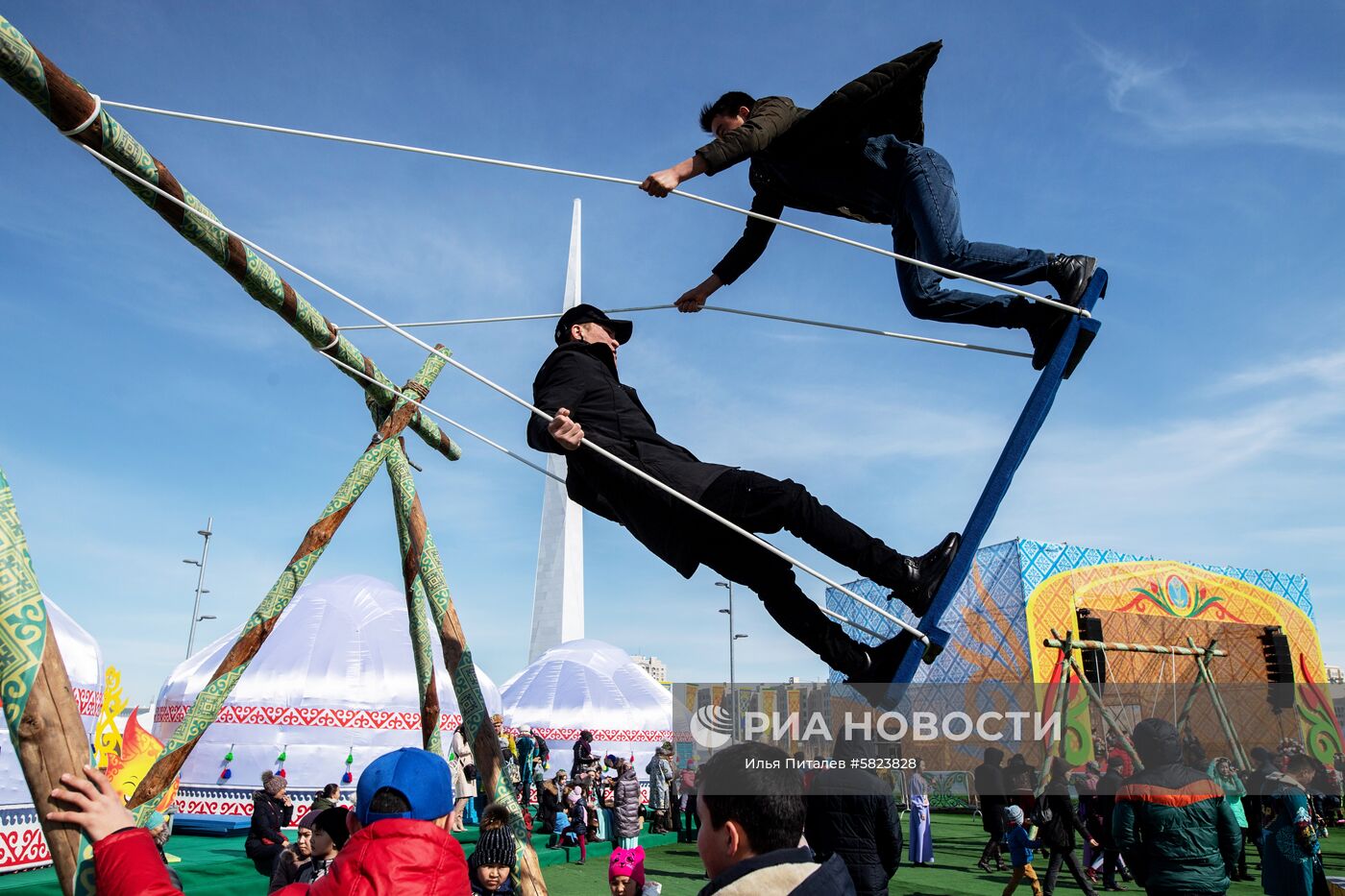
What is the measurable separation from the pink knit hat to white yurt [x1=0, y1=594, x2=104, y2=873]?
7.65m

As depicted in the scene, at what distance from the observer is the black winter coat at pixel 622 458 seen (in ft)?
12.4

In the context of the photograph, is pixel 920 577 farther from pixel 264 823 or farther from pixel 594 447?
pixel 264 823

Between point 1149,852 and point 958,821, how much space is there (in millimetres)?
17358

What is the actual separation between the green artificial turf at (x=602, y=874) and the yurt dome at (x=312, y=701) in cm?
164

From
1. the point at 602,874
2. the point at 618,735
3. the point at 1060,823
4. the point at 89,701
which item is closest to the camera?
the point at 1060,823

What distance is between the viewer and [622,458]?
3814 mm

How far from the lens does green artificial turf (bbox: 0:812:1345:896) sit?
9.84 metres

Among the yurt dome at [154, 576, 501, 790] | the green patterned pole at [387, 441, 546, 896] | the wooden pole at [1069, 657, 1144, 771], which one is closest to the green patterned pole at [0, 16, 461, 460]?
the green patterned pole at [387, 441, 546, 896]

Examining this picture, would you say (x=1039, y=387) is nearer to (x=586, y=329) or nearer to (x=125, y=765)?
(x=586, y=329)

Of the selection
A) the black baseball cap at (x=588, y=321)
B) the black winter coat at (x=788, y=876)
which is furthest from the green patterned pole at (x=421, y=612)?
the black winter coat at (x=788, y=876)

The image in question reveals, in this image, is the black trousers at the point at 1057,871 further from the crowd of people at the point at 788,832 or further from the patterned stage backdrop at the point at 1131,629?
the patterned stage backdrop at the point at 1131,629

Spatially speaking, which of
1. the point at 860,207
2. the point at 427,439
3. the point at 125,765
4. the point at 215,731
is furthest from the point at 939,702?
the point at 860,207

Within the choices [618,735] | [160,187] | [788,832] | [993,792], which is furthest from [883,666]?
[618,735]

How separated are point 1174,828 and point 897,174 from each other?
3558mm
